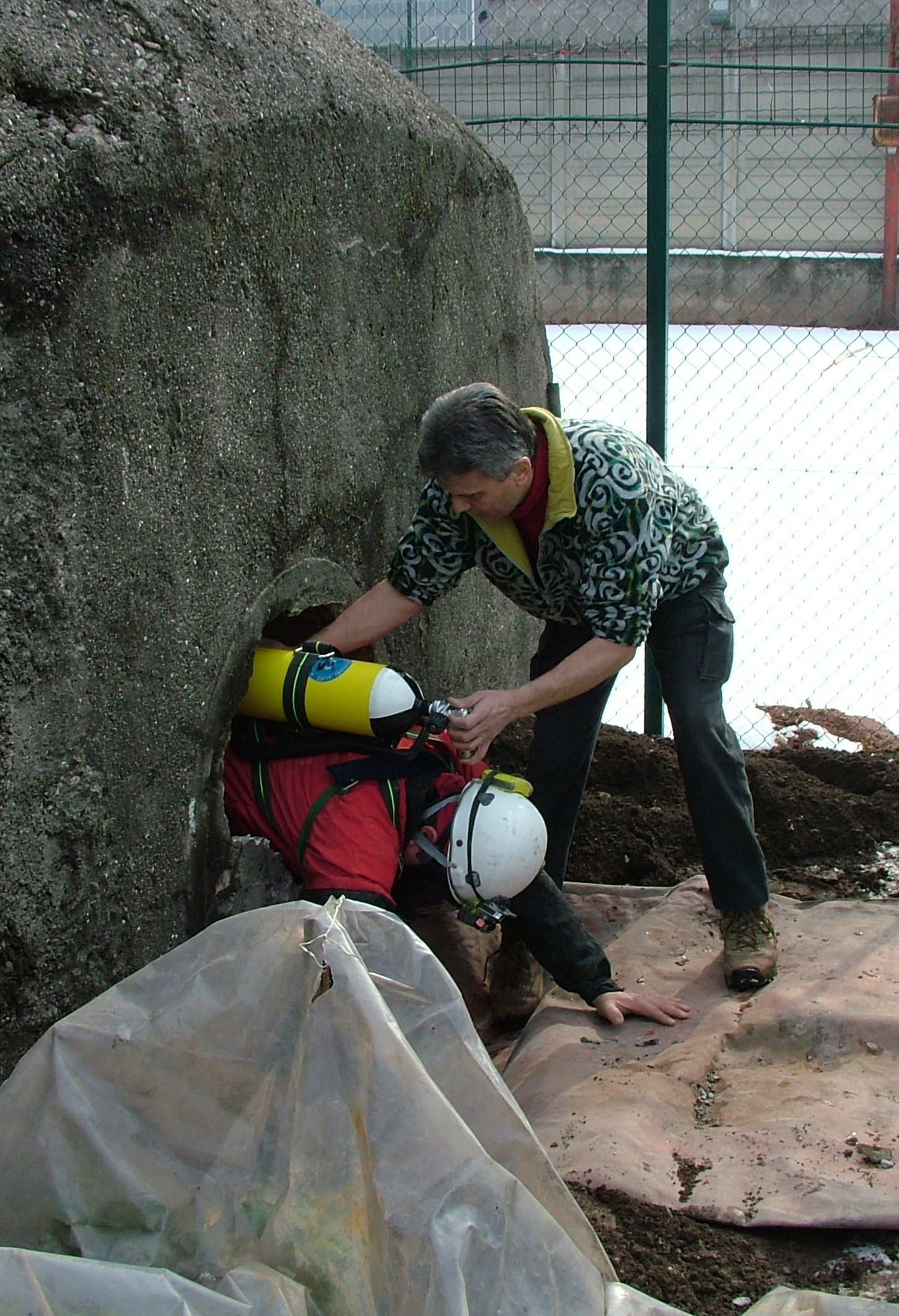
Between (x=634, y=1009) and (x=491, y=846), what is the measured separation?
2.45 ft

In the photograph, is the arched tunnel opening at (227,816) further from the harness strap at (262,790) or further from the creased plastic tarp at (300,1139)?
the creased plastic tarp at (300,1139)

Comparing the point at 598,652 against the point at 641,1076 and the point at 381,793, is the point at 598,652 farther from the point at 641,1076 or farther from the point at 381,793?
the point at 641,1076

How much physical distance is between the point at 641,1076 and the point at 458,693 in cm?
171

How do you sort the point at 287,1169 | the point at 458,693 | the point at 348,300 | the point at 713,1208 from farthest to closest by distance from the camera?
1. the point at 458,693
2. the point at 348,300
3. the point at 713,1208
4. the point at 287,1169

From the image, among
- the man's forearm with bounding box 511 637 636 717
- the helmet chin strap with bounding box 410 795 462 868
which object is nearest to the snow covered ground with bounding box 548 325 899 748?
the man's forearm with bounding box 511 637 636 717

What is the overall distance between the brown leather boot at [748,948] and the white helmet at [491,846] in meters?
0.82

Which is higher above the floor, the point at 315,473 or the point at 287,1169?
the point at 315,473

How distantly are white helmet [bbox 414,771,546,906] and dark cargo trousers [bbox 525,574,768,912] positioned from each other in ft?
1.86

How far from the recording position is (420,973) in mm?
2189

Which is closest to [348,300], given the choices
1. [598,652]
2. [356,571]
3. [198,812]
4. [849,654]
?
[356,571]

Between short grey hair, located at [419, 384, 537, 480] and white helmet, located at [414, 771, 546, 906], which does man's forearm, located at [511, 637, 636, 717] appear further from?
short grey hair, located at [419, 384, 537, 480]

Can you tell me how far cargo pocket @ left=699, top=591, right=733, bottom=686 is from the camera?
3.59 meters

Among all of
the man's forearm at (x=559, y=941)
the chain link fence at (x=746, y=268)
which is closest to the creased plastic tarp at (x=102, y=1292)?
the man's forearm at (x=559, y=941)

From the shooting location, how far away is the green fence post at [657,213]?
4625 millimetres
